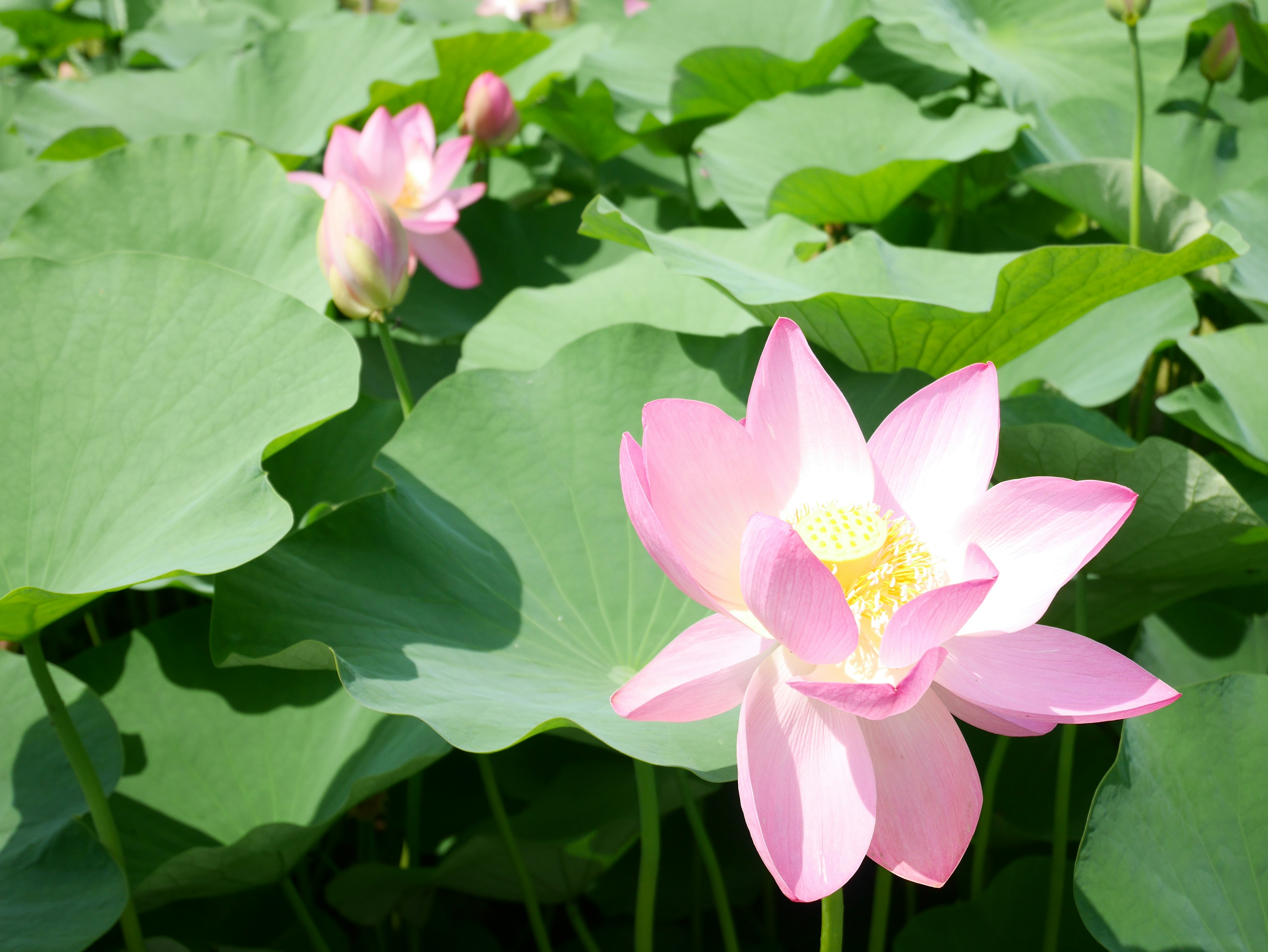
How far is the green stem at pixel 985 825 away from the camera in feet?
3.48

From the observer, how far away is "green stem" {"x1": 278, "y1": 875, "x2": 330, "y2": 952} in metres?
1.02

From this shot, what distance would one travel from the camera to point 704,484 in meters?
0.64

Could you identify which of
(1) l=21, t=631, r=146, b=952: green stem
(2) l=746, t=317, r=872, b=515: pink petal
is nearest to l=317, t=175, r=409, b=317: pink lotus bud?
(1) l=21, t=631, r=146, b=952: green stem

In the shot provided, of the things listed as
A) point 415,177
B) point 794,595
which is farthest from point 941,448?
point 415,177

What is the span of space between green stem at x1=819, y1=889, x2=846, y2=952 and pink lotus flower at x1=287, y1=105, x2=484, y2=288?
0.96 metres

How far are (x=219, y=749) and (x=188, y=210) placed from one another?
0.74 metres

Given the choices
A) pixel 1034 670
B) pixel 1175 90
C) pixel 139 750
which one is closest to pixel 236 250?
pixel 139 750

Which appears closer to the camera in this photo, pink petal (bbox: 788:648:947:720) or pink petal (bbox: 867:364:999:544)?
pink petal (bbox: 788:648:947:720)

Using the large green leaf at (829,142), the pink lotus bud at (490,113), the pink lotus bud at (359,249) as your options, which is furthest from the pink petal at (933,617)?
the pink lotus bud at (490,113)

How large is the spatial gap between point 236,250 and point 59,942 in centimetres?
89

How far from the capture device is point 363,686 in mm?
756

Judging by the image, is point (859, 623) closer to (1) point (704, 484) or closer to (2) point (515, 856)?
(1) point (704, 484)

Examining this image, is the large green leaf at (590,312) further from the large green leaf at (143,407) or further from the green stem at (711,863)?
the green stem at (711,863)

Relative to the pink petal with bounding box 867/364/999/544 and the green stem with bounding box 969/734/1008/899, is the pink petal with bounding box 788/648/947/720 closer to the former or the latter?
the pink petal with bounding box 867/364/999/544
